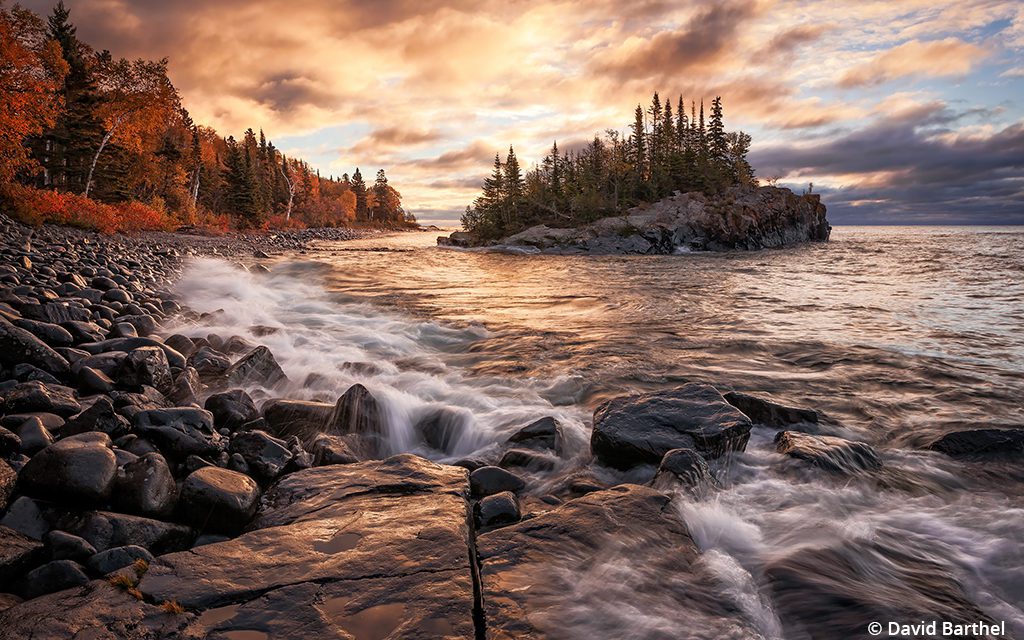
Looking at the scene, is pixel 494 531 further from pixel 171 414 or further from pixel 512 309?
pixel 512 309

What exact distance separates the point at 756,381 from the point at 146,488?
8.57 meters

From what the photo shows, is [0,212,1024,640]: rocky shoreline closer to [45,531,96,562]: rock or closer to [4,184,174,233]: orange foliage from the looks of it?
[45,531,96,562]: rock

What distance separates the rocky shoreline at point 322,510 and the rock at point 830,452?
28mm

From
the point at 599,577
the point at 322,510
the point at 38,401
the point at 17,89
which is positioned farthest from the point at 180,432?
the point at 17,89

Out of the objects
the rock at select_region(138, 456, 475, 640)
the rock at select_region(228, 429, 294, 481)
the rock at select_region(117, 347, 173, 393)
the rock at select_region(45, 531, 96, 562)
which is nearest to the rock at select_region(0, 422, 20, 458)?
the rock at select_region(45, 531, 96, 562)

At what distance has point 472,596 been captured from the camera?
8.94ft

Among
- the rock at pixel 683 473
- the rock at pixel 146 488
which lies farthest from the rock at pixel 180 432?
the rock at pixel 683 473

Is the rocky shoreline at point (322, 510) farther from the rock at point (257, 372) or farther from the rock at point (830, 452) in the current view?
the rock at point (257, 372)

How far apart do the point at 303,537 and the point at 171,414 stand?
7.80ft

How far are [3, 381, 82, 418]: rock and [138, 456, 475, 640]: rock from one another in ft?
8.60

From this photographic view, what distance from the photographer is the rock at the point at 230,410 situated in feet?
18.2

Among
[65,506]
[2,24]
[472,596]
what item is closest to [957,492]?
[472,596]

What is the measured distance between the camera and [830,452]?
5465 mm

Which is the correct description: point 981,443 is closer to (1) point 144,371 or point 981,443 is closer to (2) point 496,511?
(2) point 496,511
